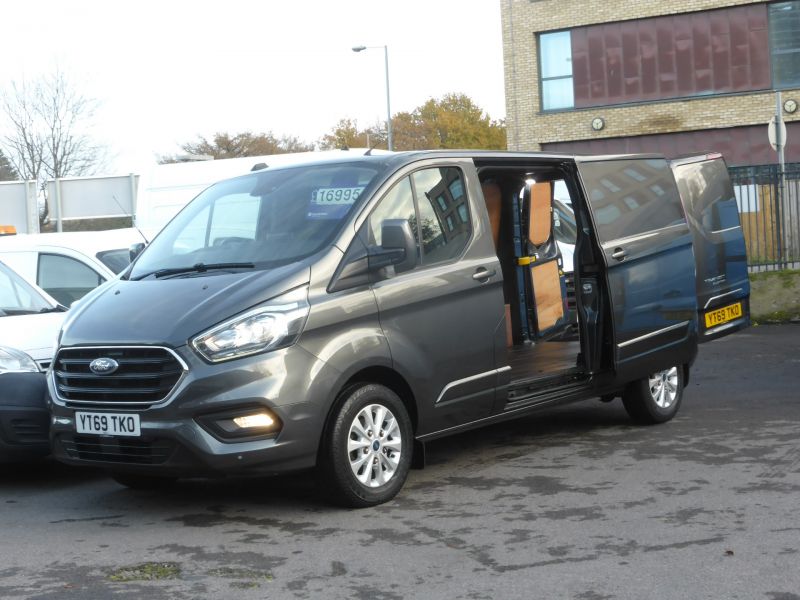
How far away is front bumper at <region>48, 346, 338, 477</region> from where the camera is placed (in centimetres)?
598

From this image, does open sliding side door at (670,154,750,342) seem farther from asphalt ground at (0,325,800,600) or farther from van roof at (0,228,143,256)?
van roof at (0,228,143,256)

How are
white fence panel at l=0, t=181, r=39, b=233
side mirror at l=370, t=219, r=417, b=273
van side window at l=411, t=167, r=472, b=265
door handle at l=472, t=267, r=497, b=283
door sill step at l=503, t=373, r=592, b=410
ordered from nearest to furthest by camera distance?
side mirror at l=370, t=219, r=417, b=273
van side window at l=411, t=167, r=472, b=265
door handle at l=472, t=267, r=497, b=283
door sill step at l=503, t=373, r=592, b=410
white fence panel at l=0, t=181, r=39, b=233

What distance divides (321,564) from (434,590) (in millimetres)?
690

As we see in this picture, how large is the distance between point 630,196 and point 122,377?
423 centimetres

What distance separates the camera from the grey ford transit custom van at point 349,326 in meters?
6.07

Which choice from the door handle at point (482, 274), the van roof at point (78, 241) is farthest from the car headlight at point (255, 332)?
the van roof at point (78, 241)

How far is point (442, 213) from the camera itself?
23.6ft

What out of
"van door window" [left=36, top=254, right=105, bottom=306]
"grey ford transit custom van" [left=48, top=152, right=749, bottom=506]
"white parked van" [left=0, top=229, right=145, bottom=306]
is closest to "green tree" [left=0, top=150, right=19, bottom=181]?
"white parked van" [left=0, top=229, right=145, bottom=306]

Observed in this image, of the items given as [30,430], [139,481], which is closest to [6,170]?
[30,430]

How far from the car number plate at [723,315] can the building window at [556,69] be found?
27.3 meters

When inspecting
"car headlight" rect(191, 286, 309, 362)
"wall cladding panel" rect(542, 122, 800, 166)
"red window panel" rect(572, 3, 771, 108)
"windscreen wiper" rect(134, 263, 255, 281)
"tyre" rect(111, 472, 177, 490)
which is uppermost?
"red window panel" rect(572, 3, 771, 108)

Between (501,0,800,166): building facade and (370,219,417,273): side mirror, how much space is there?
91.1ft

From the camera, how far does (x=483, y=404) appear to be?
23.8 feet

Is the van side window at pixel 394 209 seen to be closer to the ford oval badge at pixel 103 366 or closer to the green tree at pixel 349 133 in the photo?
the ford oval badge at pixel 103 366
